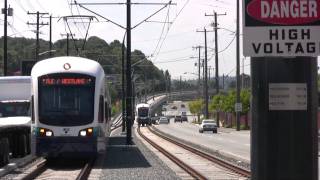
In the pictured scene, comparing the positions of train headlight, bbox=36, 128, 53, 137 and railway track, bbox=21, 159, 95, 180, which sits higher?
train headlight, bbox=36, 128, 53, 137

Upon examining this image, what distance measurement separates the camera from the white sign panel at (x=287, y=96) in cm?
628

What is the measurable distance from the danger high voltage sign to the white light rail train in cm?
1600

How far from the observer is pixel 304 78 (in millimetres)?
6371

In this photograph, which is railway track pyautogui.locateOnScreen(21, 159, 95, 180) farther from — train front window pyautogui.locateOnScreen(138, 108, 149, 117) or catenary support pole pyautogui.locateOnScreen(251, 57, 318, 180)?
train front window pyautogui.locateOnScreen(138, 108, 149, 117)

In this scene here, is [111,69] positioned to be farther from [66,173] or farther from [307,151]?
[307,151]

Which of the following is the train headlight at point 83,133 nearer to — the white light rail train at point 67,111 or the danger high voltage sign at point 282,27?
the white light rail train at point 67,111

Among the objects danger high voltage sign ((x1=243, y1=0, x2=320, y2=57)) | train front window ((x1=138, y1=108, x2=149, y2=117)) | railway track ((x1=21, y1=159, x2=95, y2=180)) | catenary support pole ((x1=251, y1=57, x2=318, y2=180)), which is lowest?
railway track ((x1=21, y1=159, x2=95, y2=180))

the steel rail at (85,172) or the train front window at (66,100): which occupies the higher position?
the train front window at (66,100)

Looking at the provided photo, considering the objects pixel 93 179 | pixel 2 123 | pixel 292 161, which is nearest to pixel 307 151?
pixel 292 161

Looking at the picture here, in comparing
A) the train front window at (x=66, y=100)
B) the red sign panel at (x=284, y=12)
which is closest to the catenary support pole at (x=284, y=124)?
the red sign panel at (x=284, y=12)

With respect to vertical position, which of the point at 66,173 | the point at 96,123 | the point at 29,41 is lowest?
the point at 66,173

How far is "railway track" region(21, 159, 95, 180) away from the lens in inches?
754

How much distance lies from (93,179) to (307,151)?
1275 centimetres

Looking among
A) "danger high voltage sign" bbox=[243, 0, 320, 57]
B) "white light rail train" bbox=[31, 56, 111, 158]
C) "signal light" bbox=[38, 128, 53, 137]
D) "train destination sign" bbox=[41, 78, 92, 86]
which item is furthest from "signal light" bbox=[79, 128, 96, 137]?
"danger high voltage sign" bbox=[243, 0, 320, 57]
